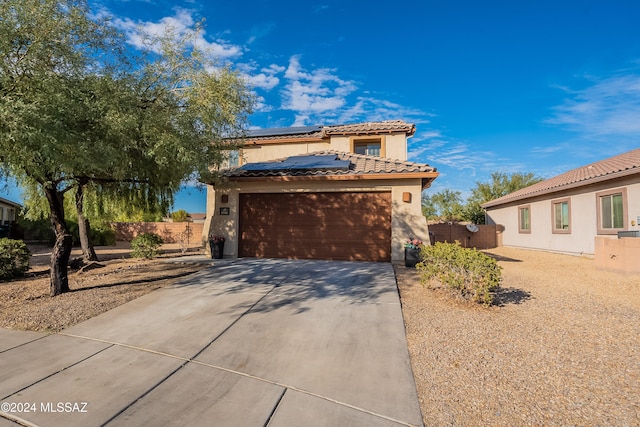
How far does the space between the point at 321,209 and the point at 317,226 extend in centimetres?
62

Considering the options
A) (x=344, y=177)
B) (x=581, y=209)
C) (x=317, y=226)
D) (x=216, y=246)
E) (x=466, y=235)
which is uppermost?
(x=344, y=177)

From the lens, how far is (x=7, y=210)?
83.0 ft

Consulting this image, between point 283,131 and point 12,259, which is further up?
point 283,131

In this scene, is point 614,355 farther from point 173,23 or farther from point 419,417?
point 173,23

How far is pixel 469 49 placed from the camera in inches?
590

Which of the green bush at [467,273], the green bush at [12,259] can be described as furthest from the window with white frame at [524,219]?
the green bush at [12,259]

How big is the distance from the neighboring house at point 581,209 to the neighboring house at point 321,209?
23.2 feet

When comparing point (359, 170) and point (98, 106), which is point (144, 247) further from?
point (359, 170)

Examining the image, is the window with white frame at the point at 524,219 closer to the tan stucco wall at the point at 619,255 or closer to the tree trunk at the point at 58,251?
the tan stucco wall at the point at 619,255

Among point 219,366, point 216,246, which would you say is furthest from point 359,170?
point 219,366

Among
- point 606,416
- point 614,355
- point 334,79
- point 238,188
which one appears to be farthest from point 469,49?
point 606,416

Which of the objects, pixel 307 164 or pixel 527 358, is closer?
pixel 527 358

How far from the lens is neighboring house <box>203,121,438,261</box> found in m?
10.0

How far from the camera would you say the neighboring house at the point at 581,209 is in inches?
418
